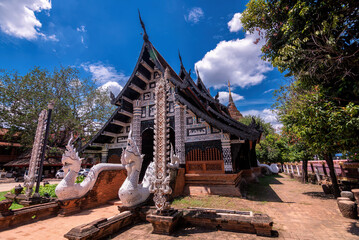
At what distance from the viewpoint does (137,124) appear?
11094 mm

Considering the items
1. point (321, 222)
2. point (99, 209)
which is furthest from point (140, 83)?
point (321, 222)

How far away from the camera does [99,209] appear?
20.1ft

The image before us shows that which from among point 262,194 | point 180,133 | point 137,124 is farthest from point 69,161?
point 262,194

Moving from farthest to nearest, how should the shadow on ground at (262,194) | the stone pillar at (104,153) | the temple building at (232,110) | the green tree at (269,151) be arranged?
the temple building at (232,110)
the green tree at (269,151)
the stone pillar at (104,153)
the shadow on ground at (262,194)

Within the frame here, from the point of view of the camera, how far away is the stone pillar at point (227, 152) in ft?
27.4

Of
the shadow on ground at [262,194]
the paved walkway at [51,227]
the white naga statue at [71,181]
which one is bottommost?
the shadow on ground at [262,194]

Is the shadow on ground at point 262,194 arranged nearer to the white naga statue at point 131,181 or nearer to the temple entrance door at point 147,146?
the white naga statue at point 131,181

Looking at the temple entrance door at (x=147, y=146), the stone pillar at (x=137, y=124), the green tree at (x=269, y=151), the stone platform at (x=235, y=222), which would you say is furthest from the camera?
the green tree at (x=269, y=151)

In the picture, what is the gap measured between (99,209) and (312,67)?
25.9 ft

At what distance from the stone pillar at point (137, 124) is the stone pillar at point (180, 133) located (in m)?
2.62

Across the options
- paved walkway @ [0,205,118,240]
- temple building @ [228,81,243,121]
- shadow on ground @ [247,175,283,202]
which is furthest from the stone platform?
temple building @ [228,81,243,121]

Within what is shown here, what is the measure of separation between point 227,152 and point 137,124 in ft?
19.6

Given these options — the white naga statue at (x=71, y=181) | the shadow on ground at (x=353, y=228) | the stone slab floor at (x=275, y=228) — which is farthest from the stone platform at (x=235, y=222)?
the white naga statue at (x=71, y=181)

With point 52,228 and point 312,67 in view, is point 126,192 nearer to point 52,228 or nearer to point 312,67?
point 52,228
